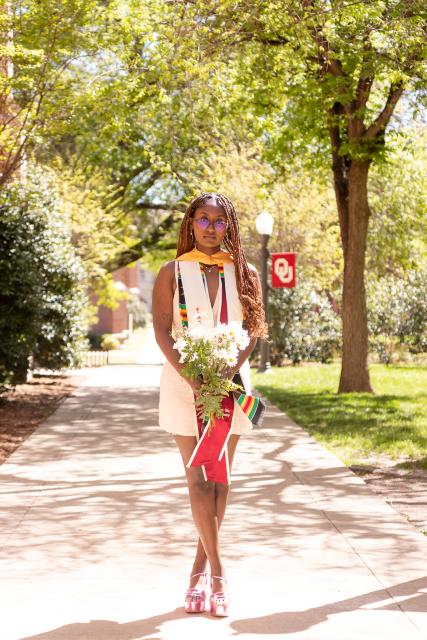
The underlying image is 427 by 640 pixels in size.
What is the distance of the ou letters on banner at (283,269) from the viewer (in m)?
24.1

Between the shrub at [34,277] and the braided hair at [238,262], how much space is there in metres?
8.83

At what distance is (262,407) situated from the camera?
5.30 metres

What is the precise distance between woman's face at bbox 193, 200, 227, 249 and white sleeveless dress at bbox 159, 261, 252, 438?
0.44 ft

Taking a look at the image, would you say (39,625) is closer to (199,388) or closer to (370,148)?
(199,388)

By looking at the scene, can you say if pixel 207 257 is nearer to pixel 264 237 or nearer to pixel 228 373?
pixel 228 373

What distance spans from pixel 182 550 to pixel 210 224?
2278mm

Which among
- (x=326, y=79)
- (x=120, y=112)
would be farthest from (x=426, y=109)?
(x=120, y=112)

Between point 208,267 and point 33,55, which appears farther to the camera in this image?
point 33,55

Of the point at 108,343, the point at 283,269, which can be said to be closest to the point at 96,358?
the point at 108,343

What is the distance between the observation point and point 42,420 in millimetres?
14312

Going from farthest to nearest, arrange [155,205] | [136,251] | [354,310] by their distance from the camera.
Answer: [136,251], [155,205], [354,310]

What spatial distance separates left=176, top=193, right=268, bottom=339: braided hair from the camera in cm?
535

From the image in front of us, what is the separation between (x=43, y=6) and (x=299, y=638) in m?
9.40

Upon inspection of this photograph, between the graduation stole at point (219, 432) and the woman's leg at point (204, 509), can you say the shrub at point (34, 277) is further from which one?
the woman's leg at point (204, 509)
